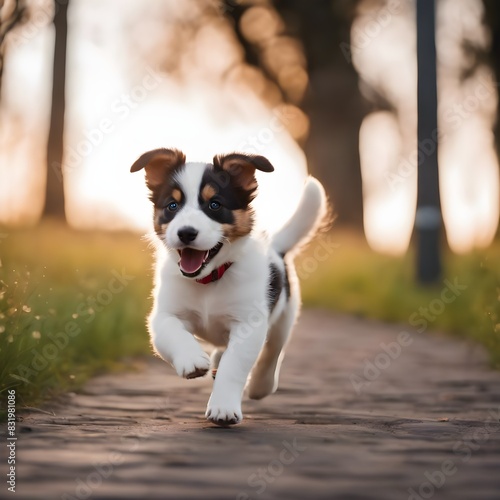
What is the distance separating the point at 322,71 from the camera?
1908 cm

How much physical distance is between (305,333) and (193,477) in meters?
7.40

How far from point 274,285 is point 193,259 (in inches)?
24.3

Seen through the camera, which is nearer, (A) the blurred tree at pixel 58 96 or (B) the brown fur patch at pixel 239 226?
(B) the brown fur patch at pixel 239 226

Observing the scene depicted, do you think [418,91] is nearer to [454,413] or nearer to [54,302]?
[54,302]

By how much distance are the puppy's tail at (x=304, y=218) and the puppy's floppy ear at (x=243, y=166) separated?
0.98 meters

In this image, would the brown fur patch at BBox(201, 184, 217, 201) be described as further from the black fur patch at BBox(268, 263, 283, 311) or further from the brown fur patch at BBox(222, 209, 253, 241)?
the black fur patch at BBox(268, 263, 283, 311)

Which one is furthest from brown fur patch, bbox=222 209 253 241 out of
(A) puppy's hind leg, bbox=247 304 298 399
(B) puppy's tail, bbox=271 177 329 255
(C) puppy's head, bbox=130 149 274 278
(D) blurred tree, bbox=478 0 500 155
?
(D) blurred tree, bbox=478 0 500 155

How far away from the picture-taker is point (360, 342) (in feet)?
28.8

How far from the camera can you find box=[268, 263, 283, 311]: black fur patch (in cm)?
468

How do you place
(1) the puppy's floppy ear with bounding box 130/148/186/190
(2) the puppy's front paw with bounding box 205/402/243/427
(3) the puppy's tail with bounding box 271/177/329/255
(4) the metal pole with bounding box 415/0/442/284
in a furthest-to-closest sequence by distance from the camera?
(4) the metal pole with bounding box 415/0/442/284, (3) the puppy's tail with bounding box 271/177/329/255, (1) the puppy's floppy ear with bounding box 130/148/186/190, (2) the puppy's front paw with bounding box 205/402/243/427

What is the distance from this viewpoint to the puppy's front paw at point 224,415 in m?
3.76

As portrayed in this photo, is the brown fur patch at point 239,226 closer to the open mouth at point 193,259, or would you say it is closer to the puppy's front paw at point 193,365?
the open mouth at point 193,259

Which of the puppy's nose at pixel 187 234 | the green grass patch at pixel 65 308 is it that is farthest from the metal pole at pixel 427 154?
the puppy's nose at pixel 187 234

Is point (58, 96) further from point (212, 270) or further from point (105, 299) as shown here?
point (212, 270)
